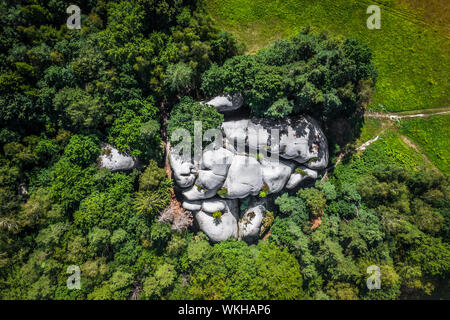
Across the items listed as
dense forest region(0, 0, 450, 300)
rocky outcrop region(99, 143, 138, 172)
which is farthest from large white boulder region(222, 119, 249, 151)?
rocky outcrop region(99, 143, 138, 172)

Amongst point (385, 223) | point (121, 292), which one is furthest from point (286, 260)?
point (121, 292)

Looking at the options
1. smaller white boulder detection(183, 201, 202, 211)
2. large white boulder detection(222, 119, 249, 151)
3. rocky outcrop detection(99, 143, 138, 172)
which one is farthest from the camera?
smaller white boulder detection(183, 201, 202, 211)

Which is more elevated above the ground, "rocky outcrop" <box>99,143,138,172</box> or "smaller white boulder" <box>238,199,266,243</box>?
"rocky outcrop" <box>99,143,138,172</box>

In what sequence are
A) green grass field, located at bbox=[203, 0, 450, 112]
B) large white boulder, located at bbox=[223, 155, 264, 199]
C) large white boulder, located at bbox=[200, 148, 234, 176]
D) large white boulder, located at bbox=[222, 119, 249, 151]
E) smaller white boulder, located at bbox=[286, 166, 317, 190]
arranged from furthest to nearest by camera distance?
1. green grass field, located at bbox=[203, 0, 450, 112]
2. smaller white boulder, located at bbox=[286, 166, 317, 190]
3. large white boulder, located at bbox=[222, 119, 249, 151]
4. large white boulder, located at bbox=[223, 155, 264, 199]
5. large white boulder, located at bbox=[200, 148, 234, 176]

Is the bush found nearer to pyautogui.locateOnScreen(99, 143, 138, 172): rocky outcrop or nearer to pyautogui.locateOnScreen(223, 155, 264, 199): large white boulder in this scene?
pyautogui.locateOnScreen(99, 143, 138, 172): rocky outcrop

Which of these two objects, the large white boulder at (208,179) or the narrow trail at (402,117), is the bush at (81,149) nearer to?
the large white boulder at (208,179)

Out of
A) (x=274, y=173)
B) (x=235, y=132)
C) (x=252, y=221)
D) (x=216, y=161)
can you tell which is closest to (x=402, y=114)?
(x=274, y=173)

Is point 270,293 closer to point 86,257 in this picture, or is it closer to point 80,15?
point 86,257
